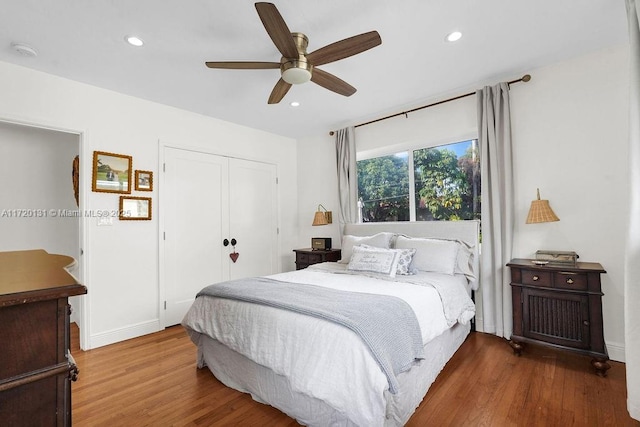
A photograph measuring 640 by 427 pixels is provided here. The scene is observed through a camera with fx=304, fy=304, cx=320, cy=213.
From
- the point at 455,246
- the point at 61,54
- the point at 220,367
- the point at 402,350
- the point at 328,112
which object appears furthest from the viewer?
the point at 328,112

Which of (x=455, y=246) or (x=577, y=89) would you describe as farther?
(x=455, y=246)

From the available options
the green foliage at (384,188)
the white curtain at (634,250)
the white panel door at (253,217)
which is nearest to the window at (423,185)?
the green foliage at (384,188)

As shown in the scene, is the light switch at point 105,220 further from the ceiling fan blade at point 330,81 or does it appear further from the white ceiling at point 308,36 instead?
the ceiling fan blade at point 330,81

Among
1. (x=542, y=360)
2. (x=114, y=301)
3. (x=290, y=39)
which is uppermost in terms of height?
(x=290, y=39)

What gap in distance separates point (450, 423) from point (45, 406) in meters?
1.97

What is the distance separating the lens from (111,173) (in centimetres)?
326

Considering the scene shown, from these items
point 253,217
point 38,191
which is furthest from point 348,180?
point 38,191

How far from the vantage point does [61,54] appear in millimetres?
2572

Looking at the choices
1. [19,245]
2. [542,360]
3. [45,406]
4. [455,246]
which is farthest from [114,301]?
[542,360]

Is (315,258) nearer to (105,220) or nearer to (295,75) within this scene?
(105,220)

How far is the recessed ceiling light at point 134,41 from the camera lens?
92.8 inches

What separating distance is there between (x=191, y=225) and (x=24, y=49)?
87.0 inches

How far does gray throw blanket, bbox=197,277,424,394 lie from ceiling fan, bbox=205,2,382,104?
1.60 metres

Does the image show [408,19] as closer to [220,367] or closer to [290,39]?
[290,39]
